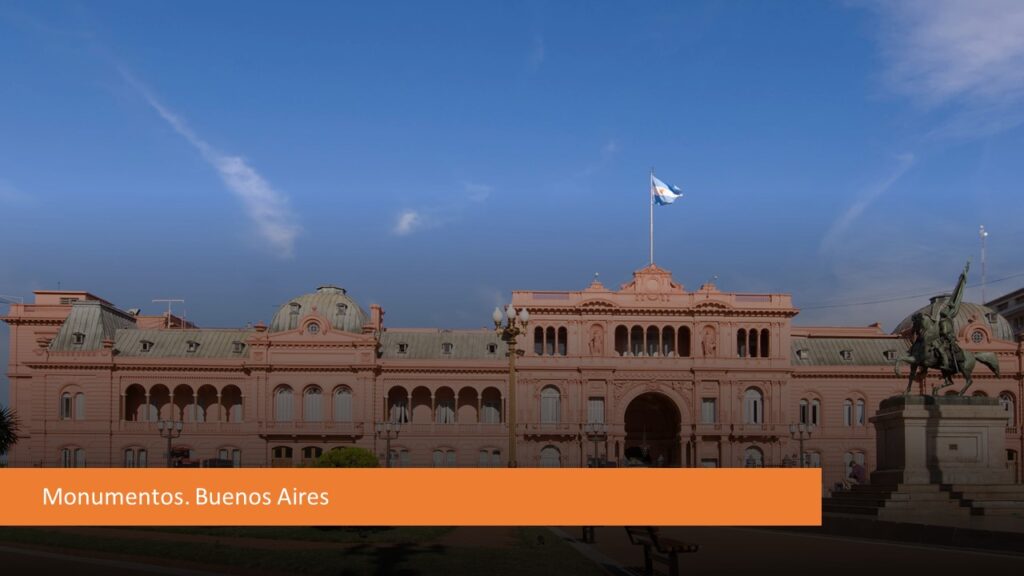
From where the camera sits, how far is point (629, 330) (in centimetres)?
10119

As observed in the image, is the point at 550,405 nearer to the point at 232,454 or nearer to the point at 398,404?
the point at 398,404

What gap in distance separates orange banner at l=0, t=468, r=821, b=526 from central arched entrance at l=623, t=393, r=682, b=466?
7940 centimetres

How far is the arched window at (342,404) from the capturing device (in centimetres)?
10031

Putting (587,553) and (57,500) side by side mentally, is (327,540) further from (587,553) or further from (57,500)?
(57,500)

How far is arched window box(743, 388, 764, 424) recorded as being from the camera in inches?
3952

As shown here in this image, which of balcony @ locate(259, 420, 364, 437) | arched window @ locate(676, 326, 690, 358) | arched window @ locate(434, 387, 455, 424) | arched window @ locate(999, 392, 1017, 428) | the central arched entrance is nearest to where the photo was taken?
balcony @ locate(259, 420, 364, 437)

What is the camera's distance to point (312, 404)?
10050 centimetres

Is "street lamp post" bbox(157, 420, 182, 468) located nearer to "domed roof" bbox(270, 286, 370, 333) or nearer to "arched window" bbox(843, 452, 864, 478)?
"domed roof" bbox(270, 286, 370, 333)

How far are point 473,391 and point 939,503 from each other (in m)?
64.0

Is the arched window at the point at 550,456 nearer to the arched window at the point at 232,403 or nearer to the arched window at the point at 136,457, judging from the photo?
the arched window at the point at 232,403

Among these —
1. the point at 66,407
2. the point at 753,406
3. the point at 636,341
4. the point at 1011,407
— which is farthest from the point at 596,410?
the point at 66,407

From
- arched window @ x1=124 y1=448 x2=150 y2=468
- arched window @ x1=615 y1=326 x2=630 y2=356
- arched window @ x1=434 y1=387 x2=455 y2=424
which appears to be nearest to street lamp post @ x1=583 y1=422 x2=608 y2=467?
arched window @ x1=615 y1=326 x2=630 y2=356

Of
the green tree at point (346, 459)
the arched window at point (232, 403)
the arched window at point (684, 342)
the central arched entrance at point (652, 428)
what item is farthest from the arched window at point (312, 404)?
the green tree at point (346, 459)

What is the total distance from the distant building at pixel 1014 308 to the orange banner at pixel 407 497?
131 metres
